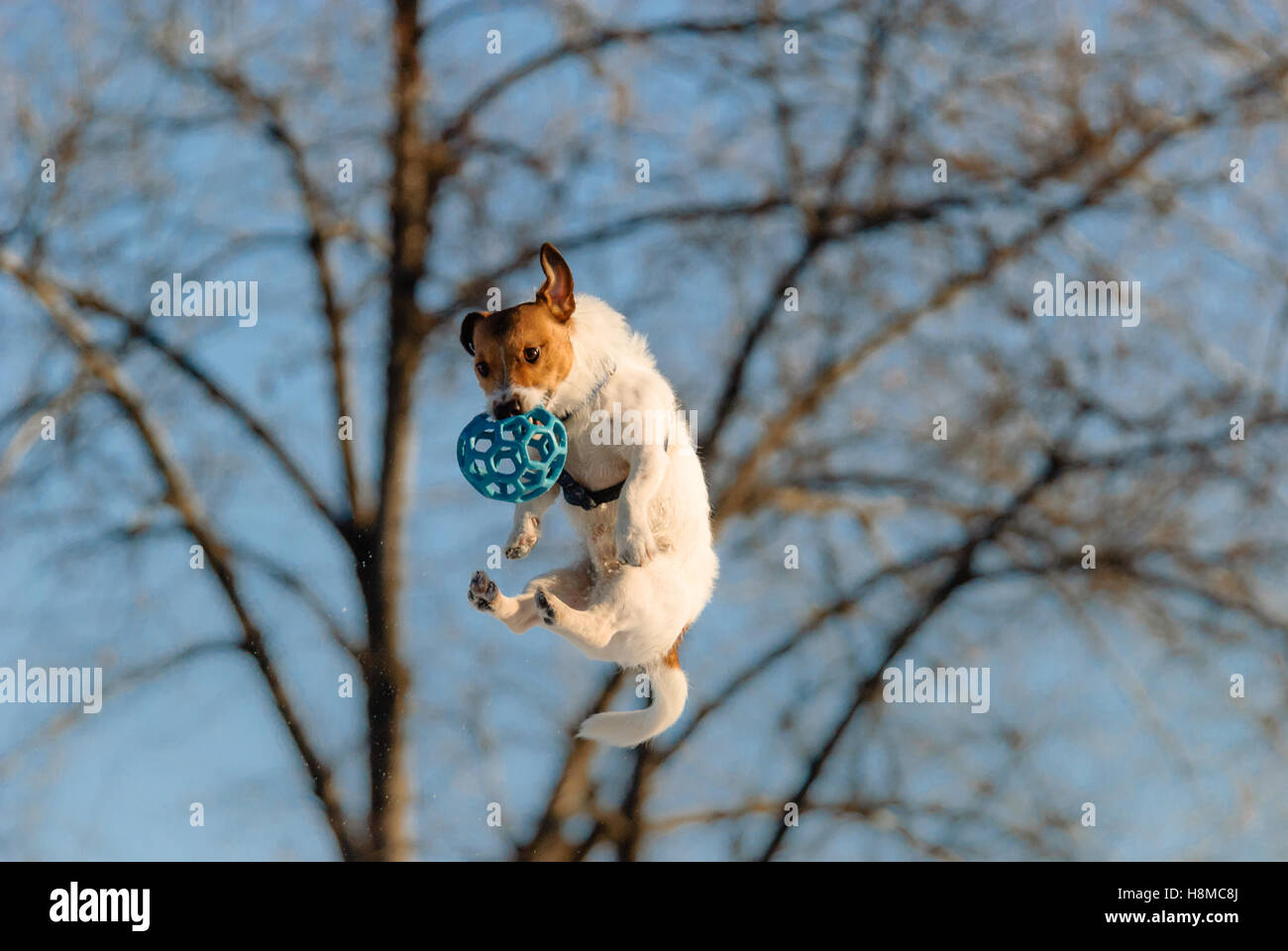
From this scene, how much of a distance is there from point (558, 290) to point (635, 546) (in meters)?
1.05

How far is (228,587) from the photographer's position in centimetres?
1297

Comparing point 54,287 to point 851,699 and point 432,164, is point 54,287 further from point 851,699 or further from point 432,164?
point 851,699

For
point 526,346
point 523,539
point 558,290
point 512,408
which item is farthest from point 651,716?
point 558,290

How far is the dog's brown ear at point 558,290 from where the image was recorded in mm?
6211

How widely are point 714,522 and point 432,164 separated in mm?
3795

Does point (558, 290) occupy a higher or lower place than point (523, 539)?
higher

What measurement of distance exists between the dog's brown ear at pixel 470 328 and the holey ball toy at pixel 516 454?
1.22 feet

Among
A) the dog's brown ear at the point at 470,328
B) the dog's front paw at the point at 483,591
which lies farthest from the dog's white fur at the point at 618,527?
the dog's brown ear at the point at 470,328

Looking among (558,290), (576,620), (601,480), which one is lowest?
(576,620)

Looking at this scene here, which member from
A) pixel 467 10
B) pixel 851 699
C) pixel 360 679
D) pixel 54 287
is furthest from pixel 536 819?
pixel 467 10

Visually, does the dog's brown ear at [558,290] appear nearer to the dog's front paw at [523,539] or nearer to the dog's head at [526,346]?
the dog's head at [526,346]

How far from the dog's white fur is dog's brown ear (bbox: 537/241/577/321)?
0.28ft

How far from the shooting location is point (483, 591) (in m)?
5.94

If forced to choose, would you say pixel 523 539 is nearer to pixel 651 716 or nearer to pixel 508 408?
pixel 508 408
